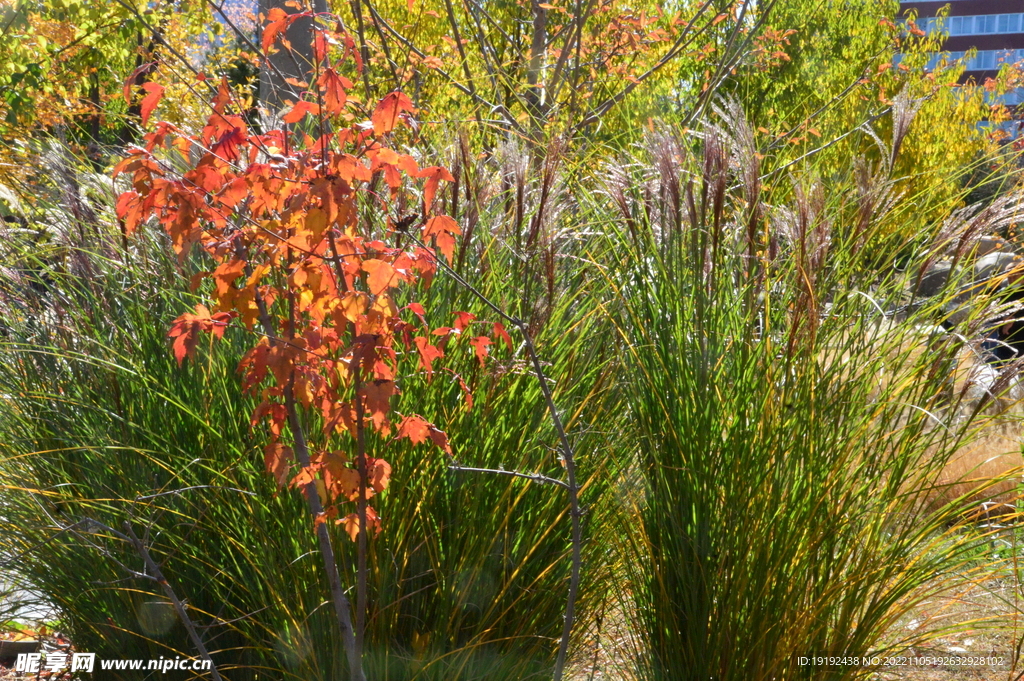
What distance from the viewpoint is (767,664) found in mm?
2264

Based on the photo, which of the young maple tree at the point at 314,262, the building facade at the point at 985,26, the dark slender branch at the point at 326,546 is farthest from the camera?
the building facade at the point at 985,26

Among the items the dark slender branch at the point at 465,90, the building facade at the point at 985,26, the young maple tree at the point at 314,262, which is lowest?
the young maple tree at the point at 314,262

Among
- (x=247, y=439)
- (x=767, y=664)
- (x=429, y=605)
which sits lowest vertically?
(x=767, y=664)

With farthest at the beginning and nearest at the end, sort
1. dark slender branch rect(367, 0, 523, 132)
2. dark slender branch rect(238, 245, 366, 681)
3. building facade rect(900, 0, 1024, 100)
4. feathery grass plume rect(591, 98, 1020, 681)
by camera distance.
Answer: building facade rect(900, 0, 1024, 100) < dark slender branch rect(367, 0, 523, 132) < feathery grass plume rect(591, 98, 1020, 681) < dark slender branch rect(238, 245, 366, 681)

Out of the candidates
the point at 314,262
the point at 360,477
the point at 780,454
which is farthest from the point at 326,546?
the point at 780,454

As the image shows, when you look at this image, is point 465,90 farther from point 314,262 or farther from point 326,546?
point 326,546

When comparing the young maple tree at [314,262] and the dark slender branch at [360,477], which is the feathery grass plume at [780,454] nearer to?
the young maple tree at [314,262]

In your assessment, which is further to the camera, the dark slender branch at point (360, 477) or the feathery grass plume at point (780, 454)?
the feathery grass plume at point (780, 454)

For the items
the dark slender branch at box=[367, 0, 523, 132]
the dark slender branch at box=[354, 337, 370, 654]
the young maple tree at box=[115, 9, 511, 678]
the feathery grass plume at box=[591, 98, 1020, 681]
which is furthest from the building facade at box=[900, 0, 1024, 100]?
the dark slender branch at box=[354, 337, 370, 654]

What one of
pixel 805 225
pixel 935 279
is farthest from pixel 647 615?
pixel 935 279

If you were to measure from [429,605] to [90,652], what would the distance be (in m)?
1.19

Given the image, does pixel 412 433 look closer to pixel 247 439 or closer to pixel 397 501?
pixel 397 501

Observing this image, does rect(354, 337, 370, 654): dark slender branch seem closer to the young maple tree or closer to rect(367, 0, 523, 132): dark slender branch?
the young maple tree

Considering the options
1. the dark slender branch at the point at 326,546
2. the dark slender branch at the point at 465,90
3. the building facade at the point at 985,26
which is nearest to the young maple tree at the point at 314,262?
the dark slender branch at the point at 326,546
